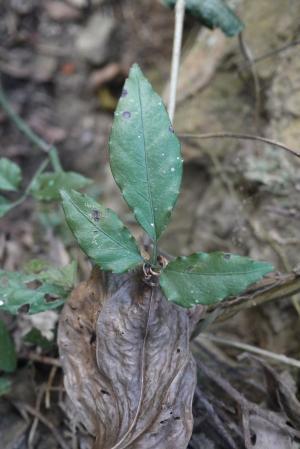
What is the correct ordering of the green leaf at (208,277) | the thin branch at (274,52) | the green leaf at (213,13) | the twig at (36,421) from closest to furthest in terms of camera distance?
1. the green leaf at (208,277)
2. the twig at (36,421)
3. the green leaf at (213,13)
4. the thin branch at (274,52)

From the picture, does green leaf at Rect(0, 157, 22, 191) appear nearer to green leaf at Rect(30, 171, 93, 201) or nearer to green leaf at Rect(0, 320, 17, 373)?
green leaf at Rect(30, 171, 93, 201)

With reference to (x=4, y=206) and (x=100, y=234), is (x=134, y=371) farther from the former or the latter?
(x=4, y=206)

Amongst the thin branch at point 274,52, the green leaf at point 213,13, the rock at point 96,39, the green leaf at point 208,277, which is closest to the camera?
the green leaf at point 208,277

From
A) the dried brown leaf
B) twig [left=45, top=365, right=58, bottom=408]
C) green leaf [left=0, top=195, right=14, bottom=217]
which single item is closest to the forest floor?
twig [left=45, top=365, right=58, bottom=408]

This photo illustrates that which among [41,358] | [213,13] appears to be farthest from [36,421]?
[213,13]

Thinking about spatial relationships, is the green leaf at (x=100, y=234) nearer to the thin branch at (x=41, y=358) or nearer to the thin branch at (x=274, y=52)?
the thin branch at (x=41, y=358)

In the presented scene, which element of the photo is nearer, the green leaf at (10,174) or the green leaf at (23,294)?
the green leaf at (23,294)

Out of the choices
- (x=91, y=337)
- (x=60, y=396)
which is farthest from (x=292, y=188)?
(x=60, y=396)

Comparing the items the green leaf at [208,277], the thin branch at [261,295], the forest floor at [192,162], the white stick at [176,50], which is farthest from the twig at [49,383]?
the white stick at [176,50]

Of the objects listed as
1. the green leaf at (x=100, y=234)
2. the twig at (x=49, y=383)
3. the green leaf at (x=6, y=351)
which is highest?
the green leaf at (x=100, y=234)
